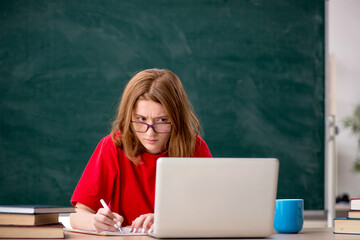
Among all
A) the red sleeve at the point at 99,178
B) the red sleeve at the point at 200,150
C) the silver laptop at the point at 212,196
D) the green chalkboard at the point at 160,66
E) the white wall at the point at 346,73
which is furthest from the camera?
the white wall at the point at 346,73

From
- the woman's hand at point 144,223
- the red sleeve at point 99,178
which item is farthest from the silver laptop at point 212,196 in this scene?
the red sleeve at point 99,178

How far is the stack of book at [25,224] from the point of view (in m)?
1.10

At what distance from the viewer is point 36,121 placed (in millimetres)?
2723

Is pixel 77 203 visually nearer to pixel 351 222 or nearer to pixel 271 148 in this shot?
pixel 351 222

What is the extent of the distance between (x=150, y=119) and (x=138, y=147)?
0.18 m

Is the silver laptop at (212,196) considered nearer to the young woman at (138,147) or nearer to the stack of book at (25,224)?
the stack of book at (25,224)

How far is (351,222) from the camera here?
1.28 meters

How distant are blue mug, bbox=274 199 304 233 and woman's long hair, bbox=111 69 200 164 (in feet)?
1.51

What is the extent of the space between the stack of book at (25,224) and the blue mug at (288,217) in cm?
65

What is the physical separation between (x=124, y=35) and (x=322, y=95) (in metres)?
1.35

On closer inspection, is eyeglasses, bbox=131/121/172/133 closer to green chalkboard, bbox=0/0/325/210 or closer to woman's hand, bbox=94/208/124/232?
woman's hand, bbox=94/208/124/232

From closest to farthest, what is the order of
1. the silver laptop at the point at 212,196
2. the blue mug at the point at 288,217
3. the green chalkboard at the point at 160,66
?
the silver laptop at the point at 212,196, the blue mug at the point at 288,217, the green chalkboard at the point at 160,66

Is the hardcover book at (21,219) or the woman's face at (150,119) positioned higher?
the woman's face at (150,119)

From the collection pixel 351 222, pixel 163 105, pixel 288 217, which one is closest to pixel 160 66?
pixel 163 105
